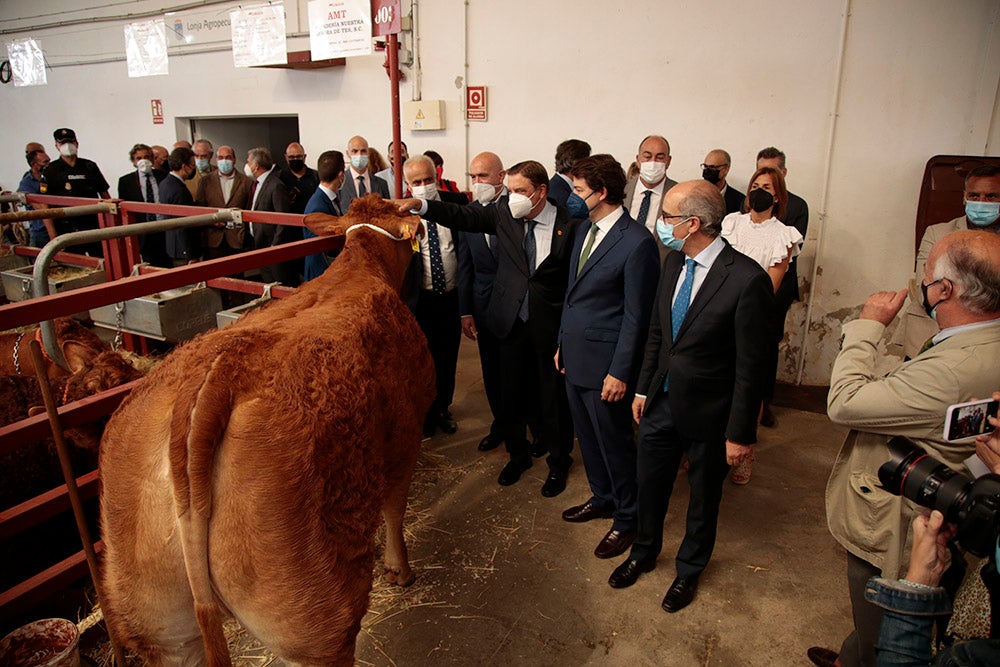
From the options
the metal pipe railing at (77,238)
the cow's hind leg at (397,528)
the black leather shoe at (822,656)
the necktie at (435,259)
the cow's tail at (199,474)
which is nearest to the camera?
the cow's tail at (199,474)

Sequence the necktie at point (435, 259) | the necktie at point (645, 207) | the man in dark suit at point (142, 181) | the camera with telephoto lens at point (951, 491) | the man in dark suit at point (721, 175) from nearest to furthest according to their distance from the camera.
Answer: the camera with telephoto lens at point (951, 491)
the necktie at point (435, 259)
the necktie at point (645, 207)
the man in dark suit at point (721, 175)
the man in dark suit at point (142, 181)

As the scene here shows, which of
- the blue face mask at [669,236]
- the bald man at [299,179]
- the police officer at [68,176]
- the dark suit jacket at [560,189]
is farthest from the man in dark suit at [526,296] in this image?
the police officer at [68,176]

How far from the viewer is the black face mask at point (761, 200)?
4004 millimetres

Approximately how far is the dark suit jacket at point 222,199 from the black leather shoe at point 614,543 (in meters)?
4.16

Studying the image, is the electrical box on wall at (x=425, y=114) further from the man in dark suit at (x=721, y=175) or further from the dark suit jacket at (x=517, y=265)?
the dark suit jacket at (x=517, y=265)

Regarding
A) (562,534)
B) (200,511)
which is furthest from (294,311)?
Answer: (562,534)

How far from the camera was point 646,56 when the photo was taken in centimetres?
571

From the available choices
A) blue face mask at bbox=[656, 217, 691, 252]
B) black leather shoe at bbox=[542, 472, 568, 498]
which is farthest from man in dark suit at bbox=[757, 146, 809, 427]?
blue face mask at bbox=[656, 217, 691, 252]

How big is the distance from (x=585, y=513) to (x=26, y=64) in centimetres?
756

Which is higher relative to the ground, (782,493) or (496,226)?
(496,226)

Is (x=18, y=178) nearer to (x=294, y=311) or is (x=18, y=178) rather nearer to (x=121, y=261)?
(x=121, y=261)

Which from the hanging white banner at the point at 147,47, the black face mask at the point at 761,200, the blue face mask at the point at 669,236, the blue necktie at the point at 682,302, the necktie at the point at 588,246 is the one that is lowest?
the blue necktie at the point at 682,302

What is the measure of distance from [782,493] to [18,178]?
14.2 metres

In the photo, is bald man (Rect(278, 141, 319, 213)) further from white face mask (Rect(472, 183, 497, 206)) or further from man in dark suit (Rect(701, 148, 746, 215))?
man in dark suit (Rect(701, 148, 746, 215))
